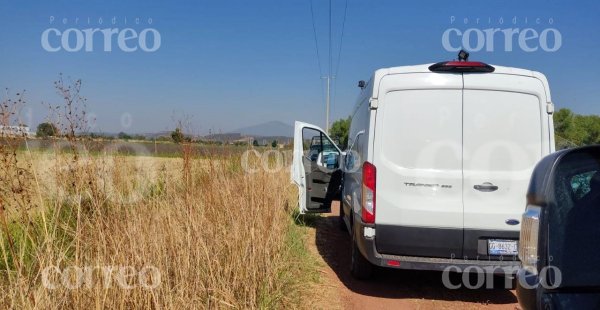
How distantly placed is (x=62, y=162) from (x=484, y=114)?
4540 mm

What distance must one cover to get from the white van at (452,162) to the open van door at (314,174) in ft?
9.98

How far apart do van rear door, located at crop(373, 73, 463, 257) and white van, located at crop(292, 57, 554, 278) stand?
0.01 meters

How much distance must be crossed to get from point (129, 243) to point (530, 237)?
2669 millimetres

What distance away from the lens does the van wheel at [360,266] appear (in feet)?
16.4

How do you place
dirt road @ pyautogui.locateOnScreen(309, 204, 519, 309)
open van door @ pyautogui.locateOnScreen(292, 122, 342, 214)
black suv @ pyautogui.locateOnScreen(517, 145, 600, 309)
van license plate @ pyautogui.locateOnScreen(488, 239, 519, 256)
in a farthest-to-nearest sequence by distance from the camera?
open van door @ pyautogui.locateOnScreen(292, 122, 342, 214) < dirt road @ pyautogui.locateOnScreen(309, 204, 519, 309) < van license plate @ pyautogui.locateOnScreen(488, 239, 519, 256) < black suv @ pyautogui.locateOnScreen(517, 145, 600, 309)

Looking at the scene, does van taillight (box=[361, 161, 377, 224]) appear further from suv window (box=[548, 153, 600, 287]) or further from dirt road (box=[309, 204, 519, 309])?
suv window (box=[548, 153, 600, 287])

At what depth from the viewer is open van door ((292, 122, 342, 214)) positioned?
734 centimetres

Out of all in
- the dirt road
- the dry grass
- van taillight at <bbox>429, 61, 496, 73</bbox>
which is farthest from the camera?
the dirt road

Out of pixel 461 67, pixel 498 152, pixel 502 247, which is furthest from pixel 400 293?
pixel 461 67

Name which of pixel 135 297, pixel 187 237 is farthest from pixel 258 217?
pixel 135 297

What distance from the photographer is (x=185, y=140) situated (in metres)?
7.84

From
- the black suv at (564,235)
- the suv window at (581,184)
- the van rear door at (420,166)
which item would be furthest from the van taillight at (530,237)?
the van rear door at (420,166)

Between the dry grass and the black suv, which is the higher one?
the black suv

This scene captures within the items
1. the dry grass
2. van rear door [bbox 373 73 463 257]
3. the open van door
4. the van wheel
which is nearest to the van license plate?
van rear door [bbox 373 73 463 257]
